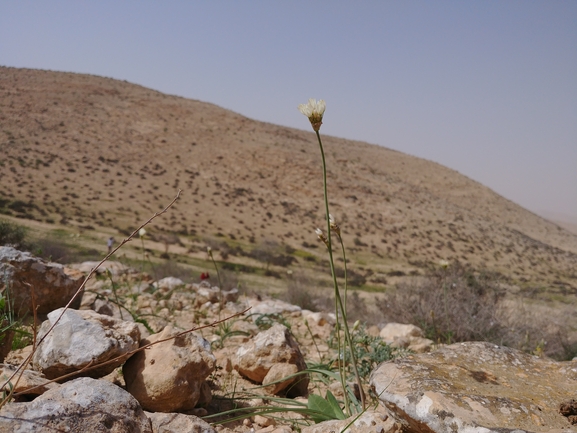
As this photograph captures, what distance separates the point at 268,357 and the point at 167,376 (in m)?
0.88

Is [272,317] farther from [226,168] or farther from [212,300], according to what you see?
[226,168]

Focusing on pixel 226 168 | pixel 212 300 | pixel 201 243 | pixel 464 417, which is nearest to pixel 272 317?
pixel 212 300

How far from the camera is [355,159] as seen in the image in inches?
2163

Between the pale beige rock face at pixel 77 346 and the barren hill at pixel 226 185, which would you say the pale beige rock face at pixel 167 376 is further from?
the barren hill at pixel 226 185

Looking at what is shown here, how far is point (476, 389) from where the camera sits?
1983mm

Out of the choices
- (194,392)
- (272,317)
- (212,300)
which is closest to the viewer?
(194,392)

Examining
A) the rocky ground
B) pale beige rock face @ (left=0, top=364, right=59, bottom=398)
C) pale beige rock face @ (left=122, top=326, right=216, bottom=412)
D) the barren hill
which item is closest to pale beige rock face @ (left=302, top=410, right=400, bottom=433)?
the rocky ground

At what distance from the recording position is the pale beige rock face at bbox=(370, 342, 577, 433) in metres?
1.70

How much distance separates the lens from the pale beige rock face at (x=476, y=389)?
1.70 m

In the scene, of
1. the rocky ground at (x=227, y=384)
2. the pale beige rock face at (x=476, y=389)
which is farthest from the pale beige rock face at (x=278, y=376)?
the pale beige rock face at (x=476, y=389)

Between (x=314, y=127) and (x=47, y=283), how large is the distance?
256cm

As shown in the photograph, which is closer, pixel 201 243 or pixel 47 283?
pixel 47 283

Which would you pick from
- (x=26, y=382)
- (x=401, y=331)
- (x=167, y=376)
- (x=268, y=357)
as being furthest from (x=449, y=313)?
(x=26, y=382)

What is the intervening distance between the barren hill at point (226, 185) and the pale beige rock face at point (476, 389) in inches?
906
